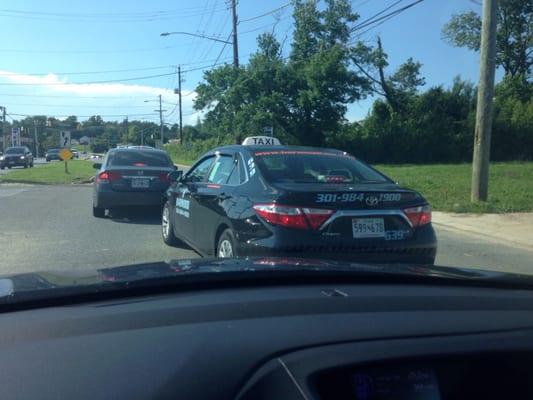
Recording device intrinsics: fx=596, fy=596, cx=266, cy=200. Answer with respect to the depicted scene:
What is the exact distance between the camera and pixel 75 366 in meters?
1.76

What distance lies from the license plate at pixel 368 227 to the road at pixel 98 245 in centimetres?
328

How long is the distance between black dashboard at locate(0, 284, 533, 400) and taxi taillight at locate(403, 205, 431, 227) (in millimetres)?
3011

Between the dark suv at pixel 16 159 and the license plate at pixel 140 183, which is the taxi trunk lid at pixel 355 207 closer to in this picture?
the license plate at pixel 140 183

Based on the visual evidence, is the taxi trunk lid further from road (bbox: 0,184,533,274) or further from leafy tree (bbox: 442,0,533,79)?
leafy tree (bbox: 442,0,533,79)

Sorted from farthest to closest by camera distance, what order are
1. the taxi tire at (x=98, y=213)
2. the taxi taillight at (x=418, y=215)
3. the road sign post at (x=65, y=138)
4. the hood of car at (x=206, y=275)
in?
the road sign post at (x=65, y=138)
the taxi tire at (x=98, y=213)
the taxi taillight at (x=418, y=215)
the hood of car at (x=206, y=275)

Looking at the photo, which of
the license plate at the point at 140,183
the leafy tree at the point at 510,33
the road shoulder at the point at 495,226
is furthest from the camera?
the leafy tree at the point at 510,33

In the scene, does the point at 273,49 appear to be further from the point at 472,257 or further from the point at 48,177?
the point at 472,257

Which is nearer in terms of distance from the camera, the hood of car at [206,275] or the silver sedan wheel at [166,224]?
the hood of car at [206,275]

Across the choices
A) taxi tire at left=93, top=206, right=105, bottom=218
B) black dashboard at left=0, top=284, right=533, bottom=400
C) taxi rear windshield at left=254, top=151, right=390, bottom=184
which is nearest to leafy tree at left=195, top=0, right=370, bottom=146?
taxi tire at left=93, top=206, right=105, bottom=218

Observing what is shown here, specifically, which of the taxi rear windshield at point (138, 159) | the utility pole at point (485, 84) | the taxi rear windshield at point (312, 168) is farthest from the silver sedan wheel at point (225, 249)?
the utility pole at point (485, 84)

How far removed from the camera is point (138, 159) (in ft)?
43.4

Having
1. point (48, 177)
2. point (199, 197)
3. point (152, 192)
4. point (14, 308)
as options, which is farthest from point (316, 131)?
point (14, 308)

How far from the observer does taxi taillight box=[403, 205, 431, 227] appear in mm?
5656

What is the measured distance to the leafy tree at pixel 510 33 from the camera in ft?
180
